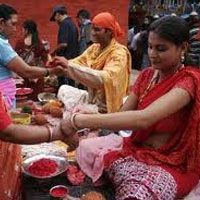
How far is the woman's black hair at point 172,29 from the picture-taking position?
238 cm

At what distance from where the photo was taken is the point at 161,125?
2.50 metres

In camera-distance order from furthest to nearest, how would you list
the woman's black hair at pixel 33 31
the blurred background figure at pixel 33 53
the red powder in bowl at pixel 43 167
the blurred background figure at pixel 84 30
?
Result: the blurred background figure at pixel 84 30 → the woman's black hair at pixel 33 31 → the blurred background figure at pixel 33 53 → the red powder in bowl at pixel 43 167

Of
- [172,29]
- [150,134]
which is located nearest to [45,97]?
[150,134]

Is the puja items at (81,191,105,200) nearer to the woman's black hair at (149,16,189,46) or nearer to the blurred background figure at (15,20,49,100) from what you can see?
the woman's black hair at (149,16,189,46)

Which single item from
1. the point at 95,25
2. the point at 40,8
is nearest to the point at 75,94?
the point at 95,25

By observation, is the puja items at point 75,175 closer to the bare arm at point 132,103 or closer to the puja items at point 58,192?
the puja items at point 58,192

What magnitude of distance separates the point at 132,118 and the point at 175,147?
1.49 feet

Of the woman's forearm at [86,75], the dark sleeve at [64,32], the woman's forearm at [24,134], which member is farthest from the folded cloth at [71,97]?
the dark sleeve at [64,32]

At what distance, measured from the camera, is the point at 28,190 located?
291 centimetres

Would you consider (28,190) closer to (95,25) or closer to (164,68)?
(164,68)

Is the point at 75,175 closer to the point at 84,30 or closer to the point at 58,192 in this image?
the point at 58,192

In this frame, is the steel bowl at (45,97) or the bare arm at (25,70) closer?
the bare arm at (25,70)

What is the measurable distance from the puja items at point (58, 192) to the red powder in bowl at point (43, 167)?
16cm

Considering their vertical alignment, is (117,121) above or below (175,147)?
above
